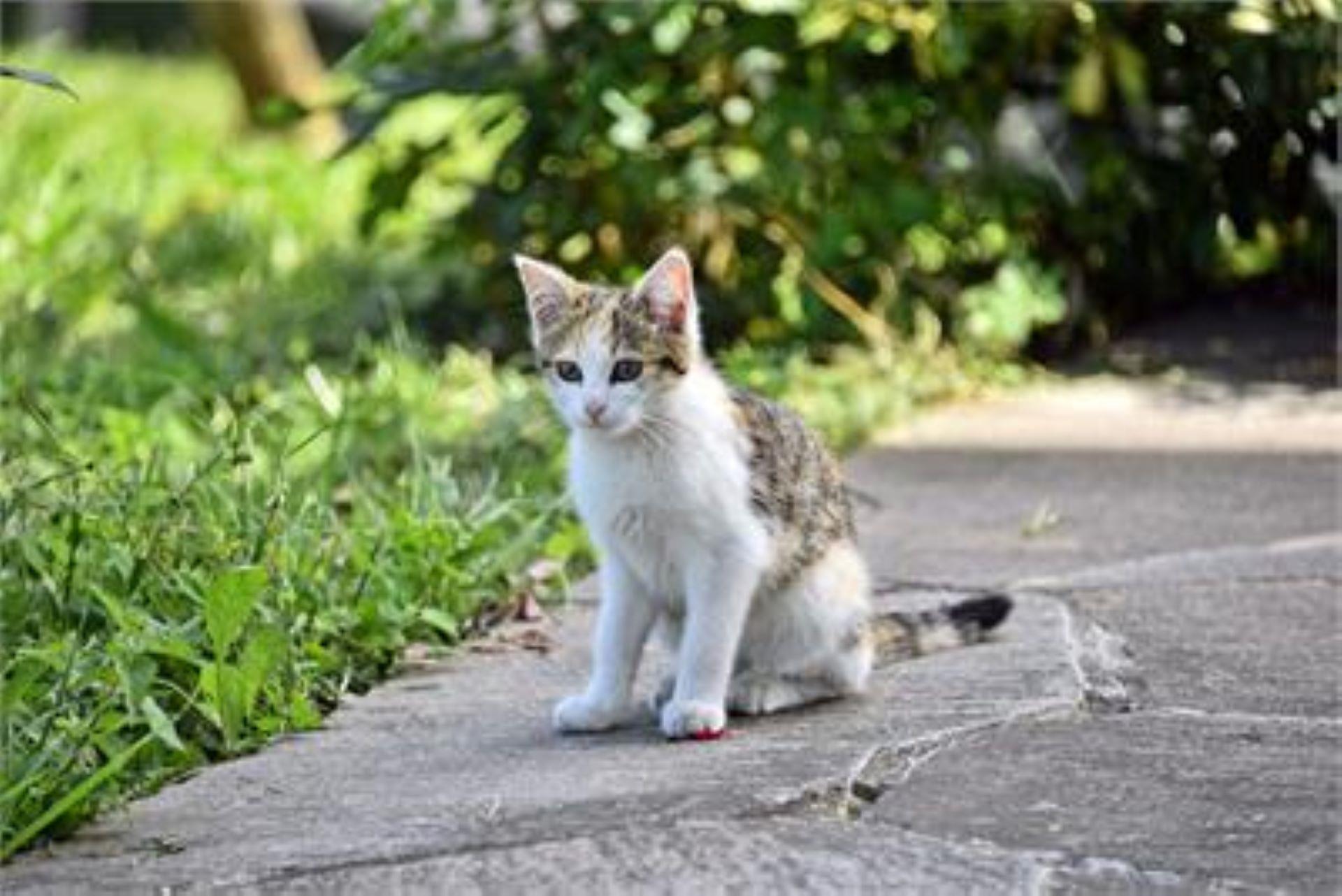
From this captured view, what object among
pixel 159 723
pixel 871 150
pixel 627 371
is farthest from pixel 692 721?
pixel 871 150

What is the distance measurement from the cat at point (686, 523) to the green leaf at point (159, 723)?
0.60 meters

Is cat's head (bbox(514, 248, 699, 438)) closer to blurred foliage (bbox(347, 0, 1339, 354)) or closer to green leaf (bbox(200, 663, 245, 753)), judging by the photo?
green leaf (bbox(200, 663, 245, 753))

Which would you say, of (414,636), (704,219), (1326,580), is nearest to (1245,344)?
(704,219)

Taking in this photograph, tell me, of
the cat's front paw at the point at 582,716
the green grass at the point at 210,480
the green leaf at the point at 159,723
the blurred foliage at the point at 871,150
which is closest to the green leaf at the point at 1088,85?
the blurred foliage at the point at 871,150

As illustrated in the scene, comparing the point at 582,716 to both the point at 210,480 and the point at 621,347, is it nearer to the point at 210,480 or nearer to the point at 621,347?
the point at 621,347

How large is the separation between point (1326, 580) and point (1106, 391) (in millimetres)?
2160

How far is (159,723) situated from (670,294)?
100 cm

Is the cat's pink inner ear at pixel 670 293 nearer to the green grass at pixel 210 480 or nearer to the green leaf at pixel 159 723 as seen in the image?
the green grass at pixel 210 480

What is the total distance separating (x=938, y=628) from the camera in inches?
169

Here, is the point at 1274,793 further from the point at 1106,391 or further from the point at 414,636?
the point at 1106,391

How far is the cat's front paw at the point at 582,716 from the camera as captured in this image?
385 cm

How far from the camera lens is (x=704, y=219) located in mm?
7164

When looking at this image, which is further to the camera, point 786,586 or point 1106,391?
point 1106,391

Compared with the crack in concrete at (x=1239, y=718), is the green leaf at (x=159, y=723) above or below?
above
